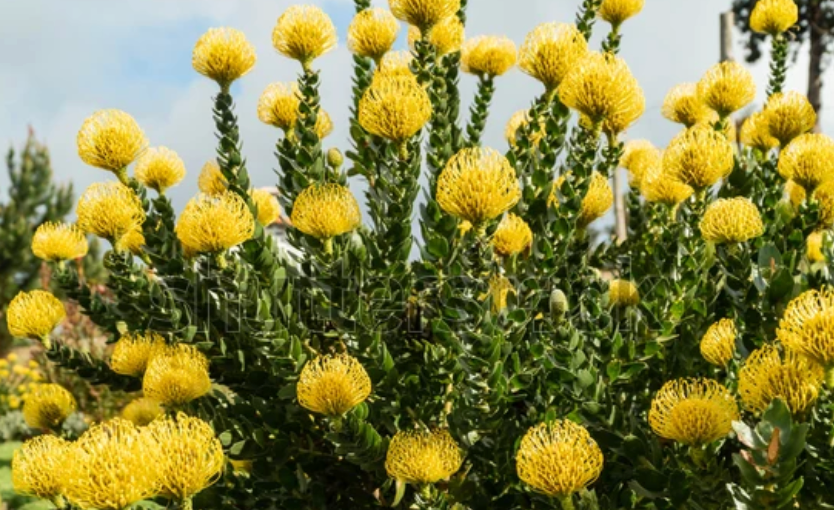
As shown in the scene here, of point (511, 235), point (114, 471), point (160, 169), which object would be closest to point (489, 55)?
point (511, 235)

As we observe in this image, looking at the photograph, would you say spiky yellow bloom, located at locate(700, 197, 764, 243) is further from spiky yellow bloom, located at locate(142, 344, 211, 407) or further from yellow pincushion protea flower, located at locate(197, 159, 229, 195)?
yellow pincushion protea flower, located at locate(197, 159, 229, 195)

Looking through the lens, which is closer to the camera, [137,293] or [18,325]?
[137,293]

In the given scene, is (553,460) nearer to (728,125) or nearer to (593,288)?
(593,288)

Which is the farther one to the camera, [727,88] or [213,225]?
[727,88]

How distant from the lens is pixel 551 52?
2.41 metres

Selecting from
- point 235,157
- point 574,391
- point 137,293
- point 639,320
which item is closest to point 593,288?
point 639,320

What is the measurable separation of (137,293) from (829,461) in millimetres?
1875

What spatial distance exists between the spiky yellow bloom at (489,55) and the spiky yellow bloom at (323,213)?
0.97 metres

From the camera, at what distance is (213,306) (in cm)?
266

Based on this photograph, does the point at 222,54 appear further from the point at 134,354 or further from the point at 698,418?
the point at 698,418

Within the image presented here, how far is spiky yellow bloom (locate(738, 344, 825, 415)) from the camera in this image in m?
1.71

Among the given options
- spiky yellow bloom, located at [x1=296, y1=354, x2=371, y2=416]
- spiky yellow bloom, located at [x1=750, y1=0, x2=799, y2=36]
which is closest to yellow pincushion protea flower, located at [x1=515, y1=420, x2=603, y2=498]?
spiky yellow bloom, located at [x1=296, y1=354, x2=371, y2=416]

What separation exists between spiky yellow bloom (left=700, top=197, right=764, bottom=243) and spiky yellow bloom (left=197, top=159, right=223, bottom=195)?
172cm

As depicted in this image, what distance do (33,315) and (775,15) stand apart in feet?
9.46
